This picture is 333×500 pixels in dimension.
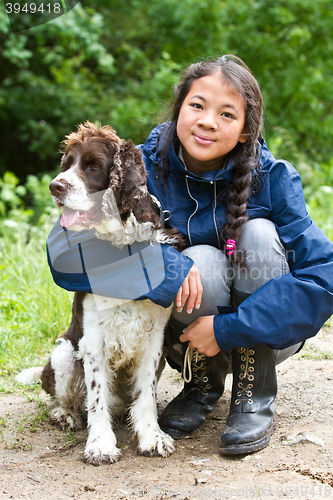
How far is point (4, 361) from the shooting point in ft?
10.3

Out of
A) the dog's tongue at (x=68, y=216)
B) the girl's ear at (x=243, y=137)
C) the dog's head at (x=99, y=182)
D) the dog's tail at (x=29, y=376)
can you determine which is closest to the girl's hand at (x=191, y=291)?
the dog's head at (x=99, y=182)

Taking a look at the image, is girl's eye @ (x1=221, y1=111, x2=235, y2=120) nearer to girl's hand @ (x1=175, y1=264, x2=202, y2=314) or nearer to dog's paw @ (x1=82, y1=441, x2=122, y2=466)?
girl's hand @ (x1=175, y1=264, x2=202, y2=314)

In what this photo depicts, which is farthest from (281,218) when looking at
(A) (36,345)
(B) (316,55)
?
(B) (316,55)

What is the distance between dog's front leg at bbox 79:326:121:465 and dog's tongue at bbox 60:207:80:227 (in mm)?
478

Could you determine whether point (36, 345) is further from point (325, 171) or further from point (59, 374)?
point (325, 171)

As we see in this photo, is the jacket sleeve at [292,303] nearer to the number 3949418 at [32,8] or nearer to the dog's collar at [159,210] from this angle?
the dog's collar at [159,210]

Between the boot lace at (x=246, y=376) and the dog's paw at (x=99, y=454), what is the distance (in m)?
0.57

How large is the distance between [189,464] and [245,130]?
4.92 ft

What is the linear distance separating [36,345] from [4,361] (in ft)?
0.89

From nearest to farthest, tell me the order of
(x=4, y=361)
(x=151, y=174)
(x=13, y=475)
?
(x=13, y=475) → (x=151, y=174) → (x=4, y=361)

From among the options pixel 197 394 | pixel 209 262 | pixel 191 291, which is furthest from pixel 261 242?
pixel 197 394

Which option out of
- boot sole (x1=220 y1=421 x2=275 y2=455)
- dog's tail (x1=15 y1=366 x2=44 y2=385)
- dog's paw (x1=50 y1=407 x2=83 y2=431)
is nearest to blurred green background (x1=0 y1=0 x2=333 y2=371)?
dog's tail (x1=15 y1=366 x2=44 y2=385)

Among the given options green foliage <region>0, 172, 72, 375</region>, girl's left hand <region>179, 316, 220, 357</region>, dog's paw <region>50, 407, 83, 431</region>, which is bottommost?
green foliage <region>0, 172, 72, 375</region>

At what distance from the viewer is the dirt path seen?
1.75 m
